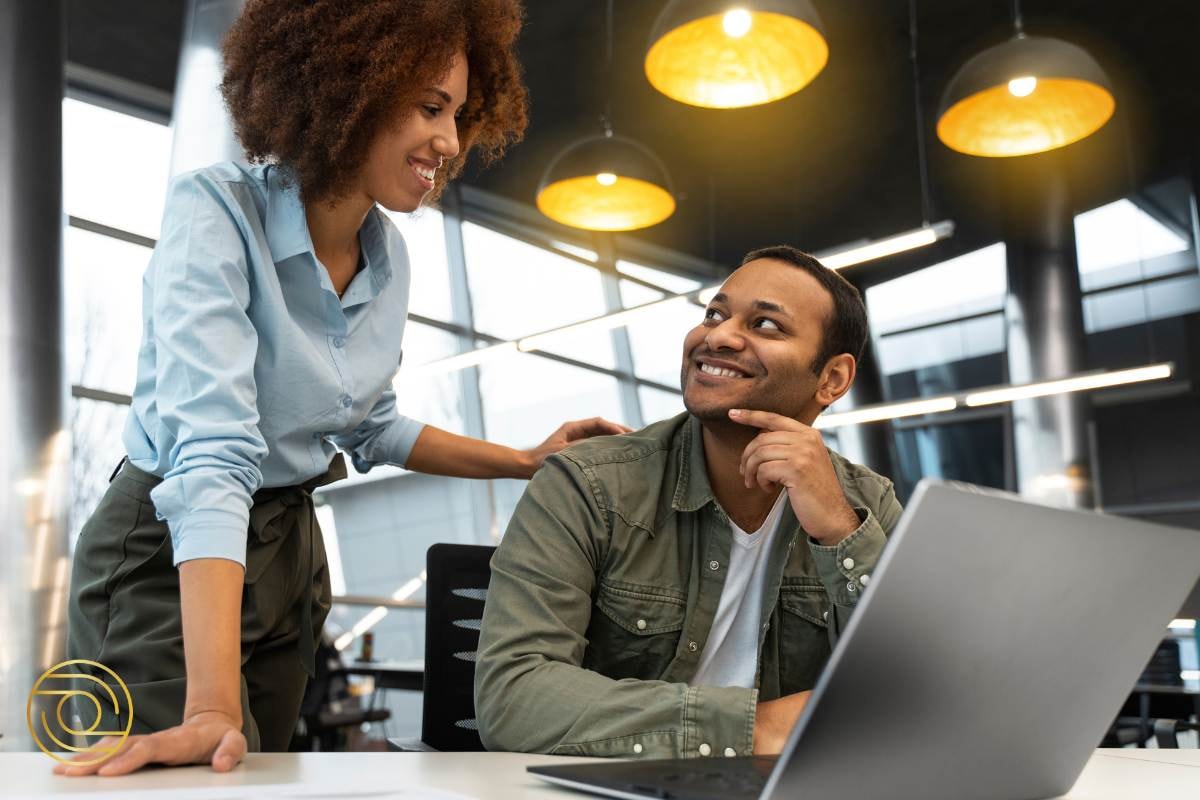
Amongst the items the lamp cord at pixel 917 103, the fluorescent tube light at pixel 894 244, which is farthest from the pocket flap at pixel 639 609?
the lamp cord at pixel 917 103

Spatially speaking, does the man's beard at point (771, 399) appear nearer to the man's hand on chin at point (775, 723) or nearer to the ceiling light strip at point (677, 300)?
the man's hand on chin at point (775, 723)

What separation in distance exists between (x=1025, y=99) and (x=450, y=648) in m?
3.36

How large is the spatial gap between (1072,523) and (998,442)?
11.1 metres

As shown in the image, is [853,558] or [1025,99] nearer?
[853,558]

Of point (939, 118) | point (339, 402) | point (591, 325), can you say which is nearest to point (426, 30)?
point (339, 402)

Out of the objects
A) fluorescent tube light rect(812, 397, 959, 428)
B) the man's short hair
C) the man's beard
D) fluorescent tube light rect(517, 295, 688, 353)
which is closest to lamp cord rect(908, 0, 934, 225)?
fluorescent tube light rect(812, 397, 959, 428)

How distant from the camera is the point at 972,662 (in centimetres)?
74

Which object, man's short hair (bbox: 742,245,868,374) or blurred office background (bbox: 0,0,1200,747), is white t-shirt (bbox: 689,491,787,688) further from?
blurred office background (bbox: 0,0,1200,747)

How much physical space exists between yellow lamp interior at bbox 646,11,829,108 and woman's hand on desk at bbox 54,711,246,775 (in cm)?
312

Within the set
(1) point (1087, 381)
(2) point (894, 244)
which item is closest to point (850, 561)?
(2) point (894, 244)

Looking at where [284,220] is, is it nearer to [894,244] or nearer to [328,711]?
[894,244]

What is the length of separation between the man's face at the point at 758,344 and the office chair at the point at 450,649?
0.50m

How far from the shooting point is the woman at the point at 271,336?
1248 millimetres

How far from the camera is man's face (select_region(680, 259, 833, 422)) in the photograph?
1683 millimetres
